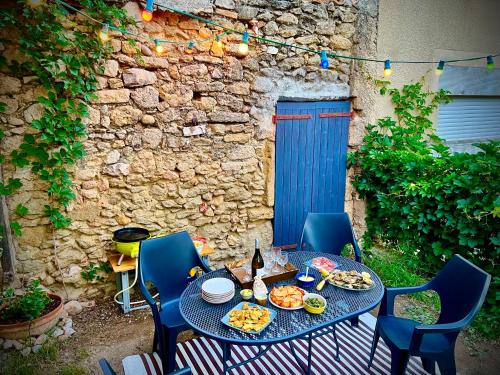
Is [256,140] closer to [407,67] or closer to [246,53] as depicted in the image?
[246,53]

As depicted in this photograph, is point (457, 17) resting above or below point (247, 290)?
above

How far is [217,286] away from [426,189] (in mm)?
2656

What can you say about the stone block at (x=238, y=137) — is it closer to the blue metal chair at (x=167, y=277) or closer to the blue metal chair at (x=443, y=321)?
the blue metal chair at (x=167, y=277)

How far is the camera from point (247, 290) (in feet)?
7.39

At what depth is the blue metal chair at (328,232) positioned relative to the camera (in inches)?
134

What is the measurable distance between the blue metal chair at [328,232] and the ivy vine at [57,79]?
7.54 feet

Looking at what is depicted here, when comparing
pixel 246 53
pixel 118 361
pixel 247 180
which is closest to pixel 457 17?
pixel 246 53

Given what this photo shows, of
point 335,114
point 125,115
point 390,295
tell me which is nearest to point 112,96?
point 125,115


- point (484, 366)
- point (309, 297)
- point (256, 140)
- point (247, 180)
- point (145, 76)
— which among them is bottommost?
point (484, 366)

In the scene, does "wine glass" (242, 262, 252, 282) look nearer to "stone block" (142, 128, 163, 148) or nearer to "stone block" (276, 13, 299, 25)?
"stone block" (142, 128, 163, 148)

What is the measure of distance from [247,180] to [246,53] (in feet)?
4.73

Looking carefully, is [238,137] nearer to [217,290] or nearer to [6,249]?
[217,290]

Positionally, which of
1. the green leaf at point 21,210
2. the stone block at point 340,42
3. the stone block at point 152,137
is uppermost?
the stone block at point 340,42

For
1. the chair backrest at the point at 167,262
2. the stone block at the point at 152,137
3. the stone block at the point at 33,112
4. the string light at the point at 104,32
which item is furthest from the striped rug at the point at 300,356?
the string light at the point at 104,32
